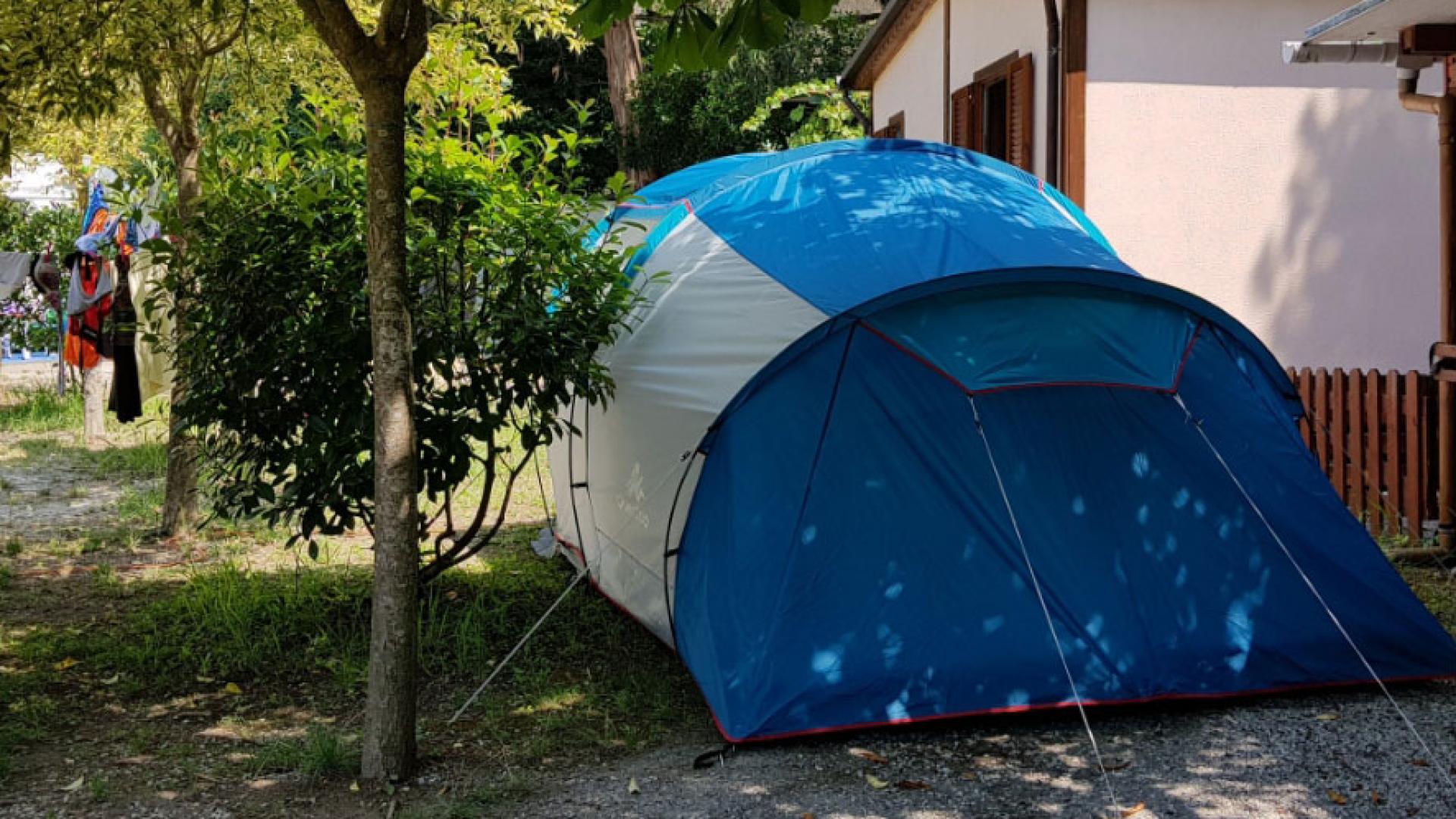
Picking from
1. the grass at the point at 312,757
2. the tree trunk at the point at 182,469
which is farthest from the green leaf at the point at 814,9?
the tree trunk at the point at 182,469

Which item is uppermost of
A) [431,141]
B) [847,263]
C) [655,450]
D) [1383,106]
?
[1383,106]

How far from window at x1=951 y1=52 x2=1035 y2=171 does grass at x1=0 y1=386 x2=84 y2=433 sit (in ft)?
29.0

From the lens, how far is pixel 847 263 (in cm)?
526

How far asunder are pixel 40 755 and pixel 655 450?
242 centimetres

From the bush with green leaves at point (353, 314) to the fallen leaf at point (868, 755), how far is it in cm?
167

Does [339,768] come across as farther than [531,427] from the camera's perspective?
No

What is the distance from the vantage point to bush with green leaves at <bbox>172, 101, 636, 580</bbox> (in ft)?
17.7

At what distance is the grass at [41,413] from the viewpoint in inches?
534

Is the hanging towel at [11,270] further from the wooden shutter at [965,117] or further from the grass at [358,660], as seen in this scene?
the wooden shutter at [965,117]

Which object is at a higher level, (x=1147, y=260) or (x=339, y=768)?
(x=1147, y=260)

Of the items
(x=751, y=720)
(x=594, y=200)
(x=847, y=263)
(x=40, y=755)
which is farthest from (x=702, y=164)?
(x=40, y=755)

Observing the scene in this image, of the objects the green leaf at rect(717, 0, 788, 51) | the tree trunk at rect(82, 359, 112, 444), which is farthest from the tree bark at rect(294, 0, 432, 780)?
the tree trunk at rect(82, 359, 112, 444)

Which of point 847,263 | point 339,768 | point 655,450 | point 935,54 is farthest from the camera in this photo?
point 935,54

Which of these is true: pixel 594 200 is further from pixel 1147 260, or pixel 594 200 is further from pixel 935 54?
pixel 935 54
